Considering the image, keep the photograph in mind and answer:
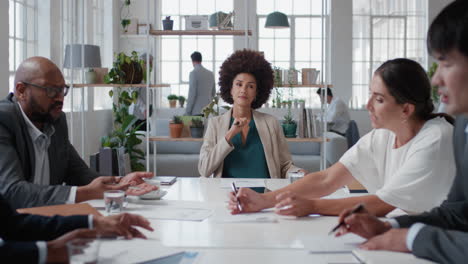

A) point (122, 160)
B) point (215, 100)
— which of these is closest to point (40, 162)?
point (215, 100)

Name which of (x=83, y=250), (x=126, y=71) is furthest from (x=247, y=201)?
(x=126, y=71)

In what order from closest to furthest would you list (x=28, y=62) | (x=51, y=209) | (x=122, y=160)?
(x=51, y=209) → (x=28, y=62) → (x=122, y=160)

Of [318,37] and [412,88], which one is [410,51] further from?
[412,88]

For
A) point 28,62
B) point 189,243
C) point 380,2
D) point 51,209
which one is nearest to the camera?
point 189,243

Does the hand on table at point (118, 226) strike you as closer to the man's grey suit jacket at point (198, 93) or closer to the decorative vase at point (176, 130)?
the decorative vase at point (176, 130)

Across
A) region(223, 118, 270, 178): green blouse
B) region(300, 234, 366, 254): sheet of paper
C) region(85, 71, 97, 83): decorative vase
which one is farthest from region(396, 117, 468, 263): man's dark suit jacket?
region(85, 71, 97, 83): decorative vase

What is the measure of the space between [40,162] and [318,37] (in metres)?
9.12

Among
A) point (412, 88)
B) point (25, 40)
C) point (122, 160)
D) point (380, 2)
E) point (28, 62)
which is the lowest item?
point (122, 160)

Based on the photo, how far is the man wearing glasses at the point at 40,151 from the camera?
2109 millimetres

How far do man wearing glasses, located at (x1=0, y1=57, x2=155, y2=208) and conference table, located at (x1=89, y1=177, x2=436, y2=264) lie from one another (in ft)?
0.40

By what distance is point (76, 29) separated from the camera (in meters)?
7.45

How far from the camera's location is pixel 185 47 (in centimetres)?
1087

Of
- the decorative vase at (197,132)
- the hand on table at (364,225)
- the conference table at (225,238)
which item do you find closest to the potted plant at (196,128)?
the decorative vase at (197,132)

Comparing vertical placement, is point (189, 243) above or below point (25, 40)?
below
